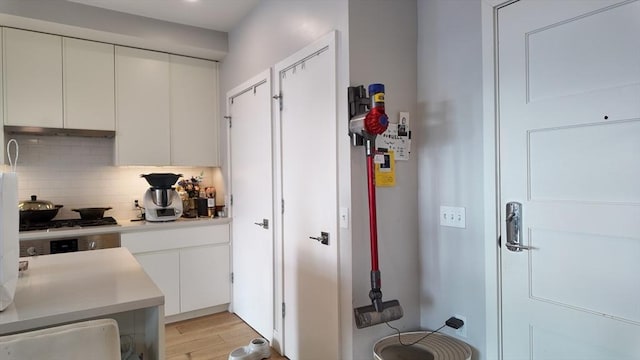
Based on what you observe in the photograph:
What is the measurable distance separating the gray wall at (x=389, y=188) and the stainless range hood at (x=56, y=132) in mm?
2466

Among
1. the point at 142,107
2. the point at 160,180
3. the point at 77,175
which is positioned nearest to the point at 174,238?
the point at 160,180

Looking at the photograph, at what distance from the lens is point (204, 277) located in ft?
11.1

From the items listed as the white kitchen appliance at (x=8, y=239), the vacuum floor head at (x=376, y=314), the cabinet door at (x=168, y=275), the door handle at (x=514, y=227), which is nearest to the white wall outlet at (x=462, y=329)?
the vacuum floor head at (x=376, y=314)

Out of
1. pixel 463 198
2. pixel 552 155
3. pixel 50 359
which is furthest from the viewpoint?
pixel 463 198

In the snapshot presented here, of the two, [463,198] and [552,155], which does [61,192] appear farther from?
[552,155]

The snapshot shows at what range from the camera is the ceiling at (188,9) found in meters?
2.94

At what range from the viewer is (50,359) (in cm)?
94

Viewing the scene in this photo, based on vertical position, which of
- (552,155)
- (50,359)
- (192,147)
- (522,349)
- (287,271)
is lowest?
(522,349)

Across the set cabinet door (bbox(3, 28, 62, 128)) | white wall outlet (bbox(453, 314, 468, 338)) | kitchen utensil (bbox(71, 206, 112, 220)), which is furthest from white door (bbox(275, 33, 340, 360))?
cabinet door (bbox(3, 28, 62, 128))

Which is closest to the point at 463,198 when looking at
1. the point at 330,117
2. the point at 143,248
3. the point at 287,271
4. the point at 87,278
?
the point at 330,117

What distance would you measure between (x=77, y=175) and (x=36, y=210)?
21.5 inches

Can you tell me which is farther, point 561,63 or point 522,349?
point 522,349

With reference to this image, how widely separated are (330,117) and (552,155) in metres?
1.08

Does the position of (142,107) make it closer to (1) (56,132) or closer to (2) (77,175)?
(1) (56,132)
